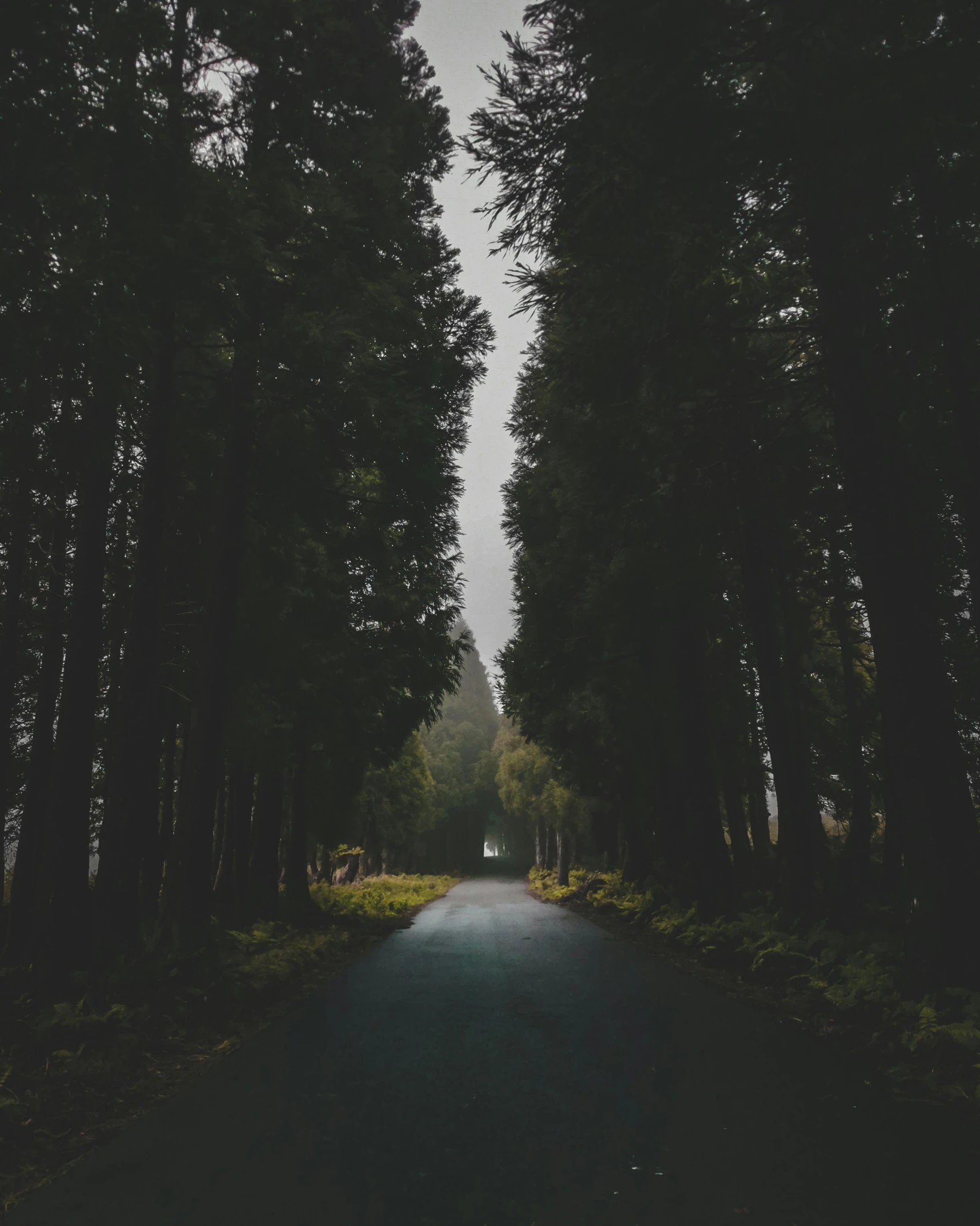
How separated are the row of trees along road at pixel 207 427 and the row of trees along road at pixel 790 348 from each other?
2.79 m

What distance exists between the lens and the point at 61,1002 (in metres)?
7.36

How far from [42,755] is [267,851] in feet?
18.2

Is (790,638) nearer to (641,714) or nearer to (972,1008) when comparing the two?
(641,714)

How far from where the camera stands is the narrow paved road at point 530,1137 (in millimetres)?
3373

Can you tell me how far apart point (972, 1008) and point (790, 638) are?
391 inches

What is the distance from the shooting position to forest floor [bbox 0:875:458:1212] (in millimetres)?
4598

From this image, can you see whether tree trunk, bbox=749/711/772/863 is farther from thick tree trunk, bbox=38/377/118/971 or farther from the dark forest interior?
thick tree trunk, bbox=38/377/118/971

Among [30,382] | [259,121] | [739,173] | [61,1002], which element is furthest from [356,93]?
[61,1002]

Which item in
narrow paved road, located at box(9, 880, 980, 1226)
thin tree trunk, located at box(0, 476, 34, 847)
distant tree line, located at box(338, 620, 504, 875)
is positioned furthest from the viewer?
distant tree line, located at box(338, 620, 504, 875)

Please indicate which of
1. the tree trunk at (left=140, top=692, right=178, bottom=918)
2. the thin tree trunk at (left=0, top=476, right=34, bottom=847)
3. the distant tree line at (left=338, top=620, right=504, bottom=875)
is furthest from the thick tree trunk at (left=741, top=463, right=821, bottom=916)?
the thin tree trunk at (left=0, top=476, right=34, bottom=847)

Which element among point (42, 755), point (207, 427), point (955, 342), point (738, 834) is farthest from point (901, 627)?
point (738, 834)

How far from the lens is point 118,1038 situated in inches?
253

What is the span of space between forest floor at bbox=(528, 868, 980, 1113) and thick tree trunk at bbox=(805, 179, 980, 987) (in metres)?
0.56

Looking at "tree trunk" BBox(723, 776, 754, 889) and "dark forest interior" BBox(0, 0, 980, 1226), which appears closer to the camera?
"dark forest interior" BBox(0, 0, 980, 1226)
